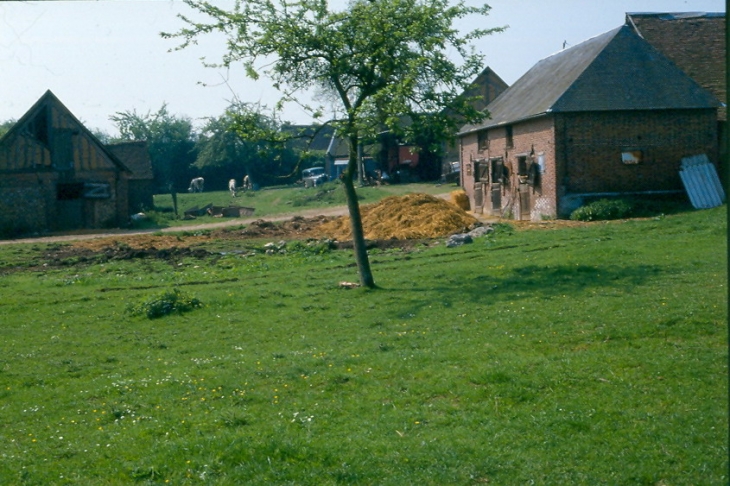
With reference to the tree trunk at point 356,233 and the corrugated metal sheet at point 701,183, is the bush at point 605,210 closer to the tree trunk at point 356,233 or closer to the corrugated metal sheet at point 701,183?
the corrugated metal sheet at point 701,183

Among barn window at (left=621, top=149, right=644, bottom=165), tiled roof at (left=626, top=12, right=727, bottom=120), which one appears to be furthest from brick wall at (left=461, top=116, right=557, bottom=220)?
tiled roof at (left=626, top=12, right=727, bottom=120)

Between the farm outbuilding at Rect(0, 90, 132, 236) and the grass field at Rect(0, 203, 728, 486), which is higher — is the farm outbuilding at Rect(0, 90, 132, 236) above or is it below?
above

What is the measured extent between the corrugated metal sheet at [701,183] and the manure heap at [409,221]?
303 inches

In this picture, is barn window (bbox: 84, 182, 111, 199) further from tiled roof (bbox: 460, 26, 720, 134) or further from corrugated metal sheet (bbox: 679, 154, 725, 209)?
corrugated metal sheet (bbox: 679, 154, 725, 209)

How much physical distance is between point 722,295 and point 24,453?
9.60 meters

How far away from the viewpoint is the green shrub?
15094mm

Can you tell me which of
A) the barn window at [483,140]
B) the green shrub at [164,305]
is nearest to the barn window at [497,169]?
the barn window at [483,140]

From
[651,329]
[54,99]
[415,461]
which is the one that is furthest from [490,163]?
[415,461]

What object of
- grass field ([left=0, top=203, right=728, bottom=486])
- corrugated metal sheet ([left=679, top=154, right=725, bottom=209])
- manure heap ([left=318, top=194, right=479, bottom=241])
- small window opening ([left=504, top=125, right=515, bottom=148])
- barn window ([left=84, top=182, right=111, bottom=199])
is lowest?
grass field ([left=0, top=203, right=728, bottom=486])

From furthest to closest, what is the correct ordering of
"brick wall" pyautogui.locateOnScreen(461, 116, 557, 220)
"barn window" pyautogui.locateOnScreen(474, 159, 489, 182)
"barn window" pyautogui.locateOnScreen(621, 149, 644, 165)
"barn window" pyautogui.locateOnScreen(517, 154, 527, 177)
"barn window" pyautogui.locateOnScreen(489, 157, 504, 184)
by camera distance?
"barn window" pyautogui.locateOnScreen(474, 159, 489, 182) < "barn window" pyautogui.locateOnScreen(489, 157, 504, 184) < "barn window" pyautogui.locateOnScreen(517, 154, 527, 177) < "brick wall" pyautogui.locateOnScreen(461, 116, 557, 220) < "barn window" pyautogui.locateOnScreen(621, 149, 644, 165)

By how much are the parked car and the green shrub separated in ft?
182

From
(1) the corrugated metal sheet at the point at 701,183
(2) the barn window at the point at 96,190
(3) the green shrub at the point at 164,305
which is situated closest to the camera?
Answer: (3) the green shrub at the point at 164,305

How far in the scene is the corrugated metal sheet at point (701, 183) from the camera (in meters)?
29.2

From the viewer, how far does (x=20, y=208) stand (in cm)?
4056
